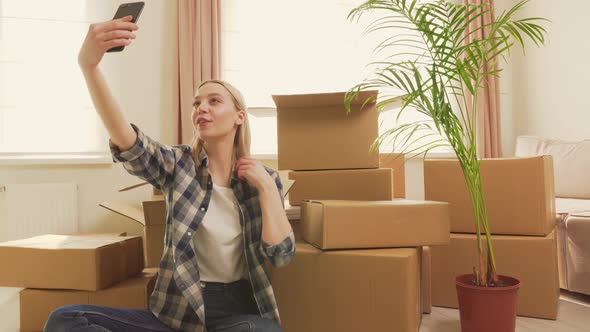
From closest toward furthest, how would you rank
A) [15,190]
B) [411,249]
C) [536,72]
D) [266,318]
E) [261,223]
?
[266,318], [261,223], [411,249], [15,190], [536,72]

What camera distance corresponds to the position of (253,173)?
127 cm

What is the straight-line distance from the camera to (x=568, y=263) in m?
2.12

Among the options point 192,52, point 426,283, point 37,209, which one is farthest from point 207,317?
point 192,52

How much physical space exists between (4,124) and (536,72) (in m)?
3.43

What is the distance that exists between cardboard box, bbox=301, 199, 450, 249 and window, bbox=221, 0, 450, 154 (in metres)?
1.43

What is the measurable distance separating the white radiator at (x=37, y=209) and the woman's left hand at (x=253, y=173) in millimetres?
1647

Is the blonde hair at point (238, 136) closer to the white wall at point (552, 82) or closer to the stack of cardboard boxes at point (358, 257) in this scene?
the stack of cardboard boxes at point (358, 257)

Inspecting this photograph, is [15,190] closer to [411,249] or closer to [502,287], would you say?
[411,249]

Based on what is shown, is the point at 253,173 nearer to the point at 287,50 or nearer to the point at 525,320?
the point at 525,320

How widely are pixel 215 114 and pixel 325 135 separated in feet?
1.66

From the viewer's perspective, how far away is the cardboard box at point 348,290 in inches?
56.1

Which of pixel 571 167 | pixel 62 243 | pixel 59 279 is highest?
pixel 571 167

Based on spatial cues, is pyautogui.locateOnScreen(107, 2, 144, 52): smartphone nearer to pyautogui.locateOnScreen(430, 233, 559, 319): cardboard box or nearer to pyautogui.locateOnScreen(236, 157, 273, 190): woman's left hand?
pyautogui.locateOnScreen(236, 157, 273, 190): woman's left hand

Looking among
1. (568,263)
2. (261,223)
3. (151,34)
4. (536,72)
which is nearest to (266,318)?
(261,223)
